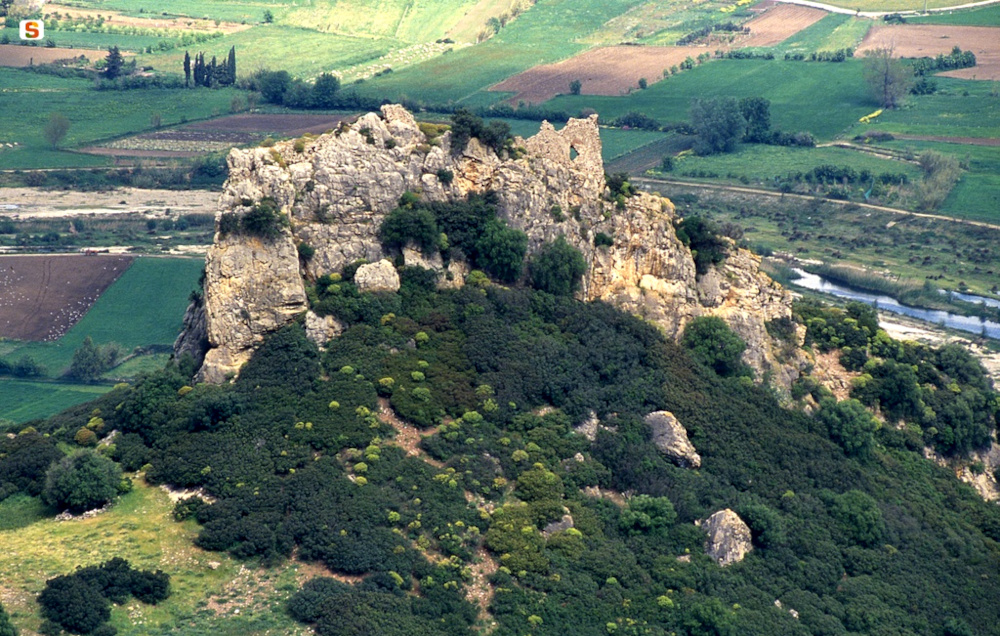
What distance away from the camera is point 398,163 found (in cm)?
9712

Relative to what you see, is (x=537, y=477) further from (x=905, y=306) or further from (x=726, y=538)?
(x=905, y=306)

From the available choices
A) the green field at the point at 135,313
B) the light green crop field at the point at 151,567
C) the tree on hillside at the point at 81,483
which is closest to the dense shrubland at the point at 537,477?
the light green crop field at the point at 151,567

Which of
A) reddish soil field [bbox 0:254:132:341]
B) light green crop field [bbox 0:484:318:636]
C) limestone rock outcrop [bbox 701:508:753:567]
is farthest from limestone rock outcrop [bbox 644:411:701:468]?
reddish soil field [bbox 0:254:132:341]

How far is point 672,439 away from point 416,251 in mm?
20137

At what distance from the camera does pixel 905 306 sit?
17900 cm

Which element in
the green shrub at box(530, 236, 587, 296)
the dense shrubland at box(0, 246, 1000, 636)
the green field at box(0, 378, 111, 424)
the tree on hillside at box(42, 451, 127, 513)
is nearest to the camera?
the dense shrubland at box(0, 246, 1000, 636)

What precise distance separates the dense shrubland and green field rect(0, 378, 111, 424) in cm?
4496

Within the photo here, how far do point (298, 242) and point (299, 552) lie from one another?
77.2 ft

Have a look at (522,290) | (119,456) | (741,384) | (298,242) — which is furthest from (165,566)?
(741,384)

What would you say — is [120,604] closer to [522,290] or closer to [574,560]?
[574,560]

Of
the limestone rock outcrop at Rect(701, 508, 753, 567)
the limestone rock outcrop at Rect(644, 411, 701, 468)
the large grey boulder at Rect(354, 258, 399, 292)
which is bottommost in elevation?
the limestone rock outcrop at Rect(701, 508, 753, 567)

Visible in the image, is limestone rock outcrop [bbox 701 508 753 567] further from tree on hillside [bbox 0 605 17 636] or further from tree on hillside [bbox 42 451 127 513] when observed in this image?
tree on hillside [bbox 0 605 17 636]

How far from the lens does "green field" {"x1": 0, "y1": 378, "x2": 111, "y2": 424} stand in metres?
136

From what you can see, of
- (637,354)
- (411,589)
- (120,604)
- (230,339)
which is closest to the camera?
(120,604)
